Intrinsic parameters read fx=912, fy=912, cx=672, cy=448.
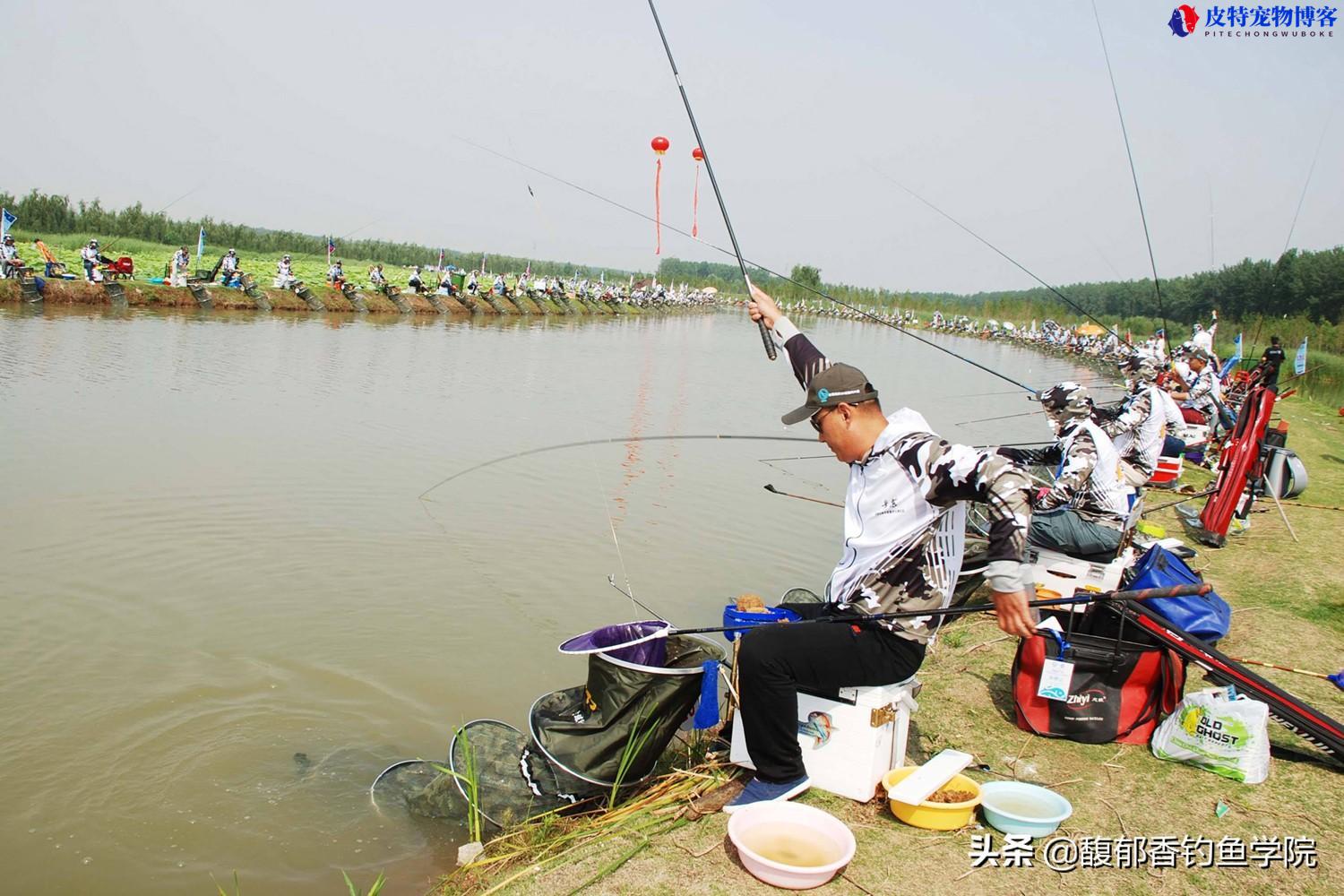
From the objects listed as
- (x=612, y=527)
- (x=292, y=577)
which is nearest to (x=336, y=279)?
(x=612, y=527)

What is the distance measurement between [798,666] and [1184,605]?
2787 mm

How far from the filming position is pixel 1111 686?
13.4 feet

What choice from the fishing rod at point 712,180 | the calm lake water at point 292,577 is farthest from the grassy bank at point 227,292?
the fishing rod at point 712,180

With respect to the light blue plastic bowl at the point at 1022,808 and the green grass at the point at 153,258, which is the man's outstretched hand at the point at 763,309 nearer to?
the light blue plastic bowl at the point at 1022,808

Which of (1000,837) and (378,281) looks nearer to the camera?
(1000,837)

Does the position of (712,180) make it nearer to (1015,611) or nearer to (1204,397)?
(1015,611)

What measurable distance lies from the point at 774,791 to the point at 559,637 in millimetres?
2962

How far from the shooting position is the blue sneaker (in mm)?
3279

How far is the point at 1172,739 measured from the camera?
3924 millimetres

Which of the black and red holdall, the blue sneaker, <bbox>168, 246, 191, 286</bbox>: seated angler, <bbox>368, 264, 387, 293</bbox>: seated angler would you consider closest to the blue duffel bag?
the black and red holdall

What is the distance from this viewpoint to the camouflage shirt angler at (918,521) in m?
2.80

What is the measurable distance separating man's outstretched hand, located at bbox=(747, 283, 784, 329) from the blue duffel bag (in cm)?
227

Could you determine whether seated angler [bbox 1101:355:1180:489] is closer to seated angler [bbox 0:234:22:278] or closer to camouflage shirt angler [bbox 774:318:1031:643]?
camouflage shirt angler [bbox 774:318:1031:643]

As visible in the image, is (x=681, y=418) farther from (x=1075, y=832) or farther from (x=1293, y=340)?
(x=1293, y=340)
